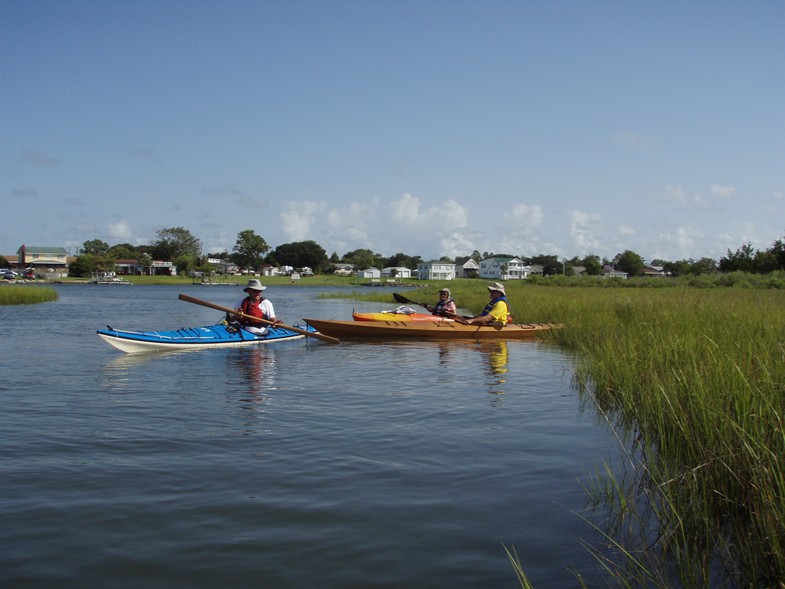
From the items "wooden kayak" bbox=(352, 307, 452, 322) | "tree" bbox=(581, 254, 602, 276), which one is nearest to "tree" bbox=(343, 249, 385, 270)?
"tree" bbox=(581, 254, 602, 276)

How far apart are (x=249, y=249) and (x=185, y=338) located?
402 ft

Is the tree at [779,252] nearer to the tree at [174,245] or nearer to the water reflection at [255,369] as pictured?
the water reflection at [255,369]

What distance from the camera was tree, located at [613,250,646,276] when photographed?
124312 millimetres

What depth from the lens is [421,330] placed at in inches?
691

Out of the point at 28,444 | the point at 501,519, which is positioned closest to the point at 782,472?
the point at 501,519

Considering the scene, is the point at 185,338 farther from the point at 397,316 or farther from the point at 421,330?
the point at 397,316

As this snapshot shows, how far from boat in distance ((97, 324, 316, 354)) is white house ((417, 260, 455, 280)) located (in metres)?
108

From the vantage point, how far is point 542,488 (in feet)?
18.5

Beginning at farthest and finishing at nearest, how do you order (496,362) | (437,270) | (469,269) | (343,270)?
1. (343,270)
2. (469,269)
3. (437,270)
4. (496,362)

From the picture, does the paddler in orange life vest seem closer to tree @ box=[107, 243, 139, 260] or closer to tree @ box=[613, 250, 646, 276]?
tree @ box=[613, 250, 646, 276]

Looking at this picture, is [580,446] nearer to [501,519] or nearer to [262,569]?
[501,519]

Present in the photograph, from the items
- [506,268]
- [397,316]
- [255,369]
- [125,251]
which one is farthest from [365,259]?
[255,369]

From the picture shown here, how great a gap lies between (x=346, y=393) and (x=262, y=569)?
6.07 metres

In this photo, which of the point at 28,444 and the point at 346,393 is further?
the point at 346,393
